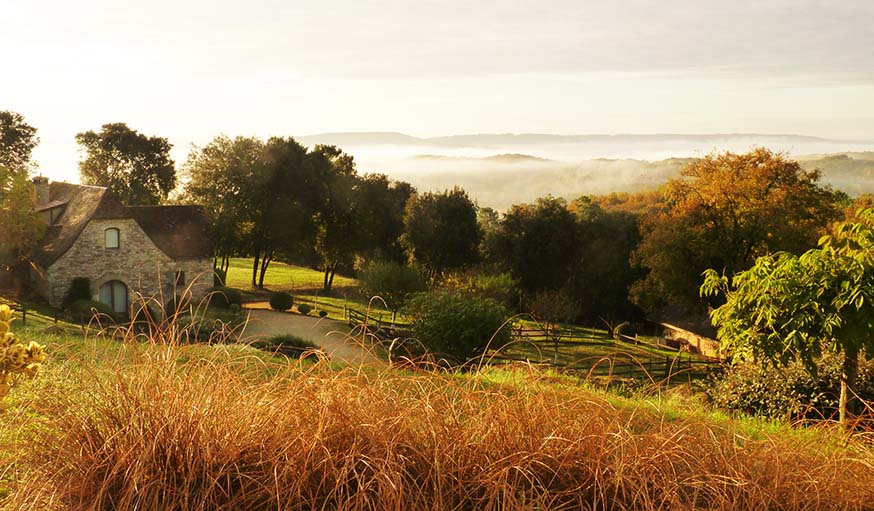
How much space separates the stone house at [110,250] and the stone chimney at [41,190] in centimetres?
5

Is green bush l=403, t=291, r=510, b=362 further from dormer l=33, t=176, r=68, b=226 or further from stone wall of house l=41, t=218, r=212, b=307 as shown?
dormer l=33, t=176, r=68, b=226

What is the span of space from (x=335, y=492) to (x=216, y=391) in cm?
108

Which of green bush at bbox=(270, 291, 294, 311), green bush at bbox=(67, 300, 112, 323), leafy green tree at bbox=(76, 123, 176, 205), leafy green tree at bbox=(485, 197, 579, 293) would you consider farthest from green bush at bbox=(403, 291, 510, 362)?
leafy green tree at bbox=(76, 123, 176, 205)

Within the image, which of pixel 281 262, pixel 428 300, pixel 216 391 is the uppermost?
pixel 216 391

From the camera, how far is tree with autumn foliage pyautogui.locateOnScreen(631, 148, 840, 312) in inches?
1300

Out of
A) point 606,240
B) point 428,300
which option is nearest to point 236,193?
point 606,240

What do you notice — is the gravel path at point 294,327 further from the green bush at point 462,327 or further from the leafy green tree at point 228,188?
the leafy green tree at point 228,188

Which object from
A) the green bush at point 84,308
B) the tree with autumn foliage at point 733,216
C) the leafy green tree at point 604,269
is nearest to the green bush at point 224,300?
→ the green bush at point 84,308

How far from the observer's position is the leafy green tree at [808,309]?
9.70m

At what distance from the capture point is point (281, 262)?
55281 millimetres

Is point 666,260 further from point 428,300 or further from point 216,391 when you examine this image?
point 216,391

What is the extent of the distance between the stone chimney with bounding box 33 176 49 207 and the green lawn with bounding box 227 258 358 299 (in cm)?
1016

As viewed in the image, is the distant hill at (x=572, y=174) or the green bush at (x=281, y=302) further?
the distant hill at (x=572, y=174)

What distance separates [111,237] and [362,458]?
29280 mm
